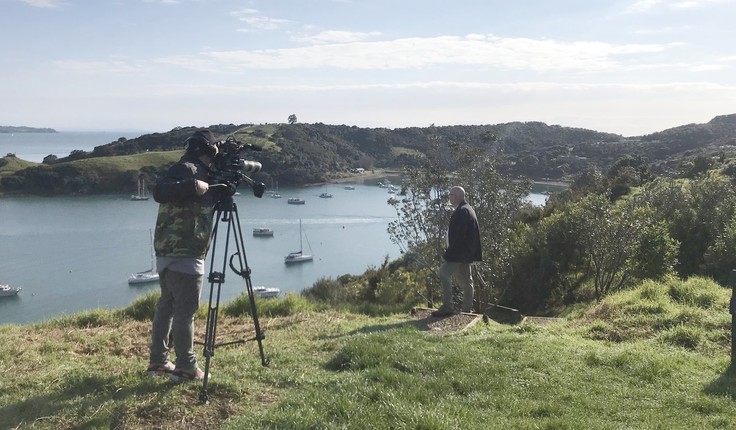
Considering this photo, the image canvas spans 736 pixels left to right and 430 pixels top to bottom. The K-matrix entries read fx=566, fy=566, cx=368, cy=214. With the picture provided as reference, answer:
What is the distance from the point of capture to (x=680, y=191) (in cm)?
2102

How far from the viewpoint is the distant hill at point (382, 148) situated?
264ft

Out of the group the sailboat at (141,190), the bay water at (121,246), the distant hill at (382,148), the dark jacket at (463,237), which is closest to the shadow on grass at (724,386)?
the dark jacket at (463,237)

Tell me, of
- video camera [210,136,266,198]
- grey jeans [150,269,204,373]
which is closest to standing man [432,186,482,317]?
video camera [210,136,266,198]

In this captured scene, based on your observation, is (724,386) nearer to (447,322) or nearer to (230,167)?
(447,322)

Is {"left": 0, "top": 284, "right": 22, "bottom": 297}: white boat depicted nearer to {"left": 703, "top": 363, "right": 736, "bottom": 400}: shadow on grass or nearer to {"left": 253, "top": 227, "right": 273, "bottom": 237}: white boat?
{"left": 253, "top": 227, "right": 273, "bottom": 237}: white boat

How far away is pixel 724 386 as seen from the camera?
441 cm

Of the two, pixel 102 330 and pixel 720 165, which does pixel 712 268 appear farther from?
pixel 720 165

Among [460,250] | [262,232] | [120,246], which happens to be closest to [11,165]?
[120,246]

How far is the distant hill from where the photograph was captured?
80.4 m

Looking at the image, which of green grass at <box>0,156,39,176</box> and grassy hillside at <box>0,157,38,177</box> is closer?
green grass at <box>0,156,39,176</box>

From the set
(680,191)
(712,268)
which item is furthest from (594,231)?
(680,191)

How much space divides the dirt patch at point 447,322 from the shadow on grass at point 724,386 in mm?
2751

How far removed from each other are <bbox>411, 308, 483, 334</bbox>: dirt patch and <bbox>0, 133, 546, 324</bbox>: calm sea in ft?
75.3

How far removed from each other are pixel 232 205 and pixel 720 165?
45.9 metres
